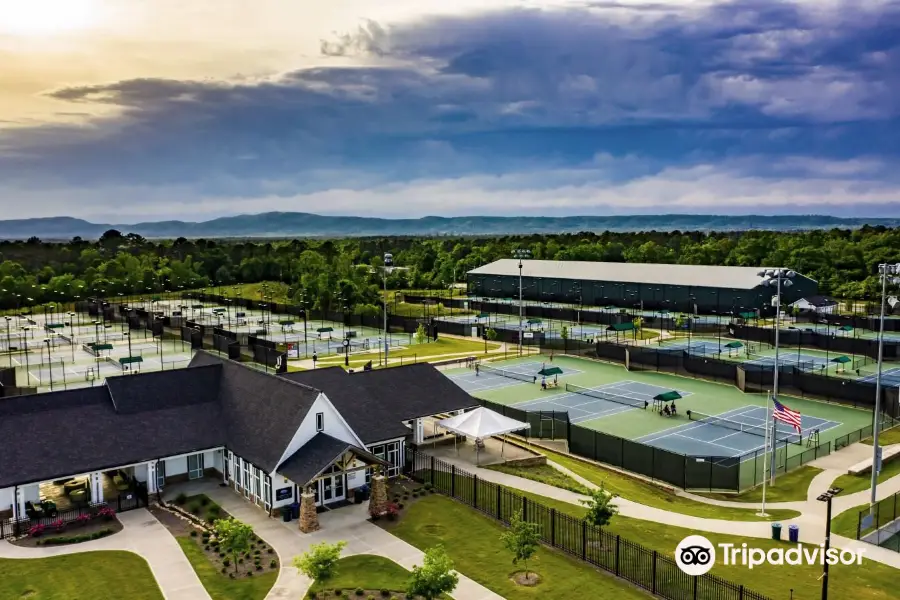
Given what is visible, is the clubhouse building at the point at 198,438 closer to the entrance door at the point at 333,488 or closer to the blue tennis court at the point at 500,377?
the entrance door at the point at 333,488

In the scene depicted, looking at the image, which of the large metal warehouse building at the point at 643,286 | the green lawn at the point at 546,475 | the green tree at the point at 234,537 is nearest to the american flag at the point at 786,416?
the green lawn at the point at 546,475

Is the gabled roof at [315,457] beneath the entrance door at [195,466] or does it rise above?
above

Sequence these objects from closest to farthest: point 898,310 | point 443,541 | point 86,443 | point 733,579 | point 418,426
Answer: point 733,579
point 443,541
point 86,443
point 418,426
point 898,310

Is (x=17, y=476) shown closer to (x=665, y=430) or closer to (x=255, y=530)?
(x=255, y=530)

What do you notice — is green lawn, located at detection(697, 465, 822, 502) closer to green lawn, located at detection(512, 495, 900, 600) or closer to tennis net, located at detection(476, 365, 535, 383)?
green lawn, located at detection(512, 495, 900, 600)

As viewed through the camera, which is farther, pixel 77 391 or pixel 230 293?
pixel 230 293

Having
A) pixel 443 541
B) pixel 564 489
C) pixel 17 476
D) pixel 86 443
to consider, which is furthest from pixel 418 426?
pixel 17 476
